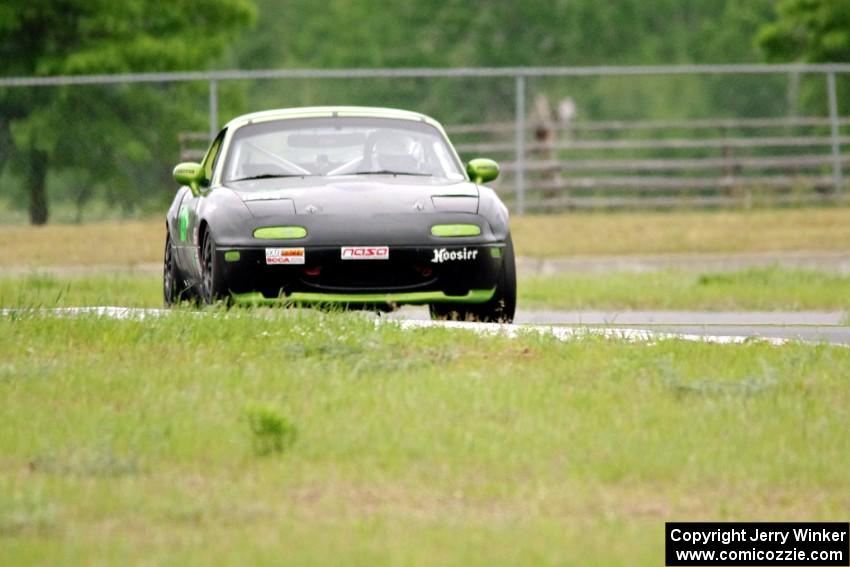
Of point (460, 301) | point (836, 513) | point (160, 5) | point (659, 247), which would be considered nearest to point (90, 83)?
point (659, 247)

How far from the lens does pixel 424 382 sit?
8.02 meters

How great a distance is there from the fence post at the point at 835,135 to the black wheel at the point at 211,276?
43.0 feet

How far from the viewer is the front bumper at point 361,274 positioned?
1077cm

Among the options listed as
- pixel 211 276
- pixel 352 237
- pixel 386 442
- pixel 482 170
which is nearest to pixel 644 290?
pixel 482 170

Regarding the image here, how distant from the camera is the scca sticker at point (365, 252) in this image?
424 inches

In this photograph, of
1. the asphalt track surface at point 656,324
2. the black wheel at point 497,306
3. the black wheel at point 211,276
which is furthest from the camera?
the black wheel at point 497,306

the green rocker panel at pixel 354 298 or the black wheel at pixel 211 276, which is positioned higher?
Answer: the black wheel at pixel 211 276

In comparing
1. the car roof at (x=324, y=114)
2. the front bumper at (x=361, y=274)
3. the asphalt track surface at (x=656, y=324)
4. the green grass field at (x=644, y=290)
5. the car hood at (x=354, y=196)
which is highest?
the car roof at (x=324, y=114)

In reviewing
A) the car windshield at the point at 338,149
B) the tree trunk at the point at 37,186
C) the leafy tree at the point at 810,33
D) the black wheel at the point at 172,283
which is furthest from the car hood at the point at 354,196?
the leafy tree at the point at 810,33

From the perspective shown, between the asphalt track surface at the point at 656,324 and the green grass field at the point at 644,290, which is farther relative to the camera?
the green grass field at the point at 644,290

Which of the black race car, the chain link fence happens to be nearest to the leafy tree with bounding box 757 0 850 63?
the chain link fence

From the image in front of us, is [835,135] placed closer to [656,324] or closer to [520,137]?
[520,137]

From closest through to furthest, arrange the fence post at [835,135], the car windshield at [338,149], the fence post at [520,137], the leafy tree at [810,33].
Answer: the car windshield at [338,149] → the fence post at [520,137] → the fence post at [835,135] → the leafy tree at [810,33]

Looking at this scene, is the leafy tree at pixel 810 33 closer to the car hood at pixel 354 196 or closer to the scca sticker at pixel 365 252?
the car hood at pixel 354 196
